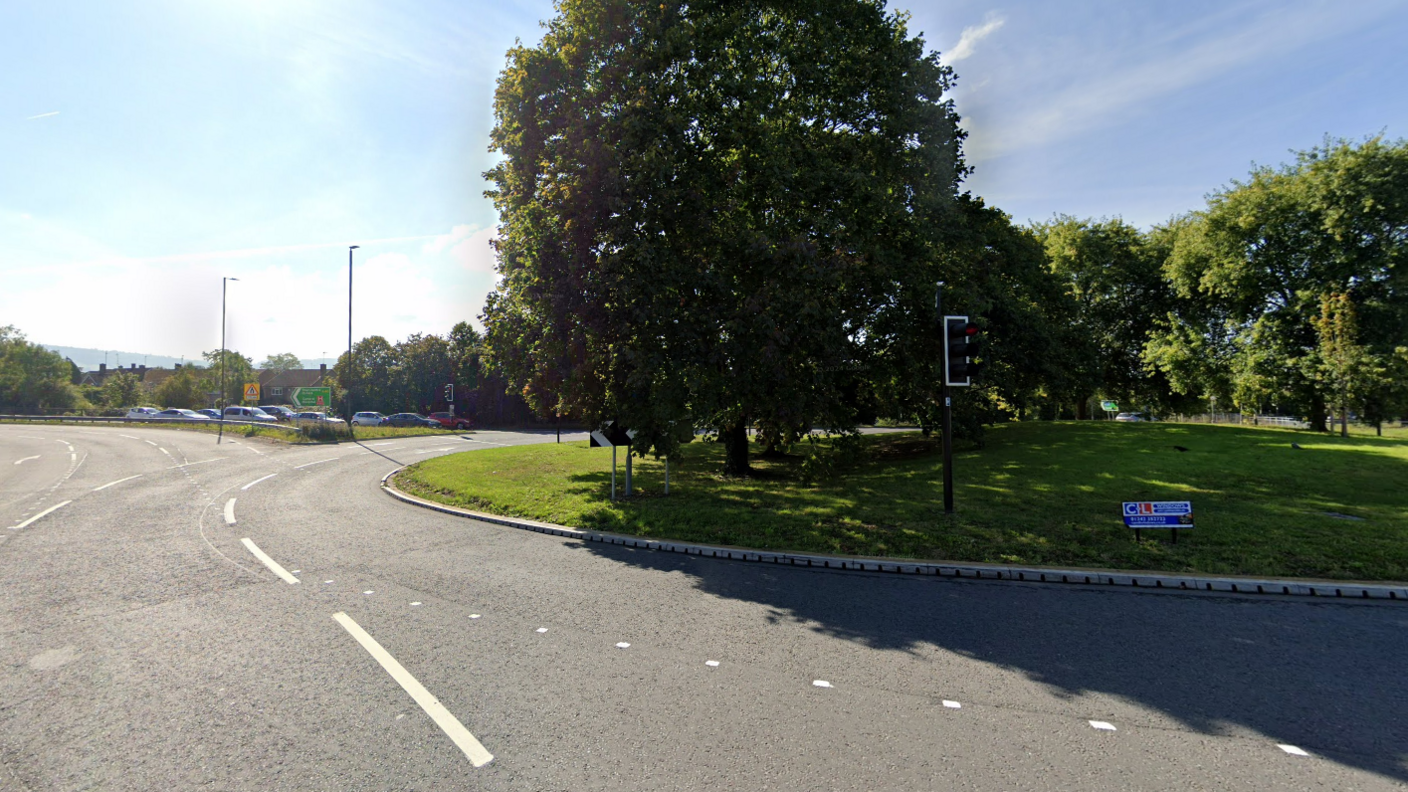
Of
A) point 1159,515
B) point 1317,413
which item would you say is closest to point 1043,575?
point 1159,515

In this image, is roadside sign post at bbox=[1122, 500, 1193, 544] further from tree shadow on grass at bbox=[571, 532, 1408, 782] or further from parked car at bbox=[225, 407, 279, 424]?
parked car at bbox=[225, 407, 279, 424]

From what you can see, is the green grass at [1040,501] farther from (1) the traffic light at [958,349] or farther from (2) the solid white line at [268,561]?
(2) the solid white line at [268,561]

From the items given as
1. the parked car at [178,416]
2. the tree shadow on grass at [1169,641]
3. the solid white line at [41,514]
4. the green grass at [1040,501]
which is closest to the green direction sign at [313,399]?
the parked car at [178,416]

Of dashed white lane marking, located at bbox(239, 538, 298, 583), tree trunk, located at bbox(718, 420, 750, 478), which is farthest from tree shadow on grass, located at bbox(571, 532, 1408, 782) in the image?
tree trunk, located at bbox(718, 420, 750, 478)

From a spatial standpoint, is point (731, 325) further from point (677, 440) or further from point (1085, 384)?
point (1085, 384)

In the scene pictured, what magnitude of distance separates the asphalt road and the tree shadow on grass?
37 mm

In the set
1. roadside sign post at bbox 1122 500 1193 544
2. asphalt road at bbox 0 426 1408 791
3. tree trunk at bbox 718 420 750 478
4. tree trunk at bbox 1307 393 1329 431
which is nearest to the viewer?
asphalt road at bbox 0 426 1408 791

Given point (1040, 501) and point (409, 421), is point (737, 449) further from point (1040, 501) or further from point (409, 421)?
point (409, 421)

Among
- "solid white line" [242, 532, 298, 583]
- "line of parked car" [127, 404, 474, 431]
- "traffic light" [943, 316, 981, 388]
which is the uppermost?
"traffic light" [943, 316, 981, 388]

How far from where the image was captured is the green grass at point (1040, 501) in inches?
354

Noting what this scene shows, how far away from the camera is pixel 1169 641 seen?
19.7 ft

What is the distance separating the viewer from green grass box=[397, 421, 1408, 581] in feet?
29.5

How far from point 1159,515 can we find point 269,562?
13748 millimetres

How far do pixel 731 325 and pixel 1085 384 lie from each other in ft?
70.0
